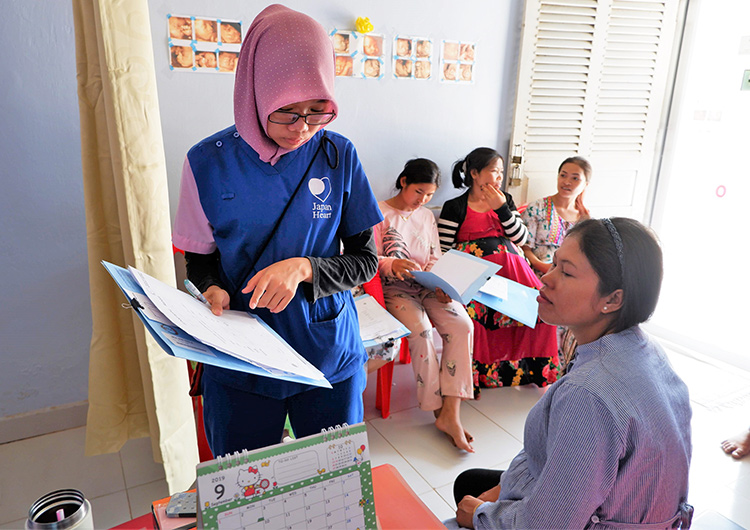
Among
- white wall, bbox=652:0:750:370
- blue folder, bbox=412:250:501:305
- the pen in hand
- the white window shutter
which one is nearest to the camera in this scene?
the pen in hand

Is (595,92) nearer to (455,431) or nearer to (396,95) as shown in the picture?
(396,95)

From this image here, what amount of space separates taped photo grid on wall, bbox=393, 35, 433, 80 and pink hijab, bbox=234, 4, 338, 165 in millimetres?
1674

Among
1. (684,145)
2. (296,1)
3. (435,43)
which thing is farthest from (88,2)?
(684,145)

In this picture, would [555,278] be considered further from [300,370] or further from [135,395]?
[135,395]

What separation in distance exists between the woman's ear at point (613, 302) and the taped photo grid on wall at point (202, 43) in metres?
1.90

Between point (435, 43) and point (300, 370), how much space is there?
2.35 m

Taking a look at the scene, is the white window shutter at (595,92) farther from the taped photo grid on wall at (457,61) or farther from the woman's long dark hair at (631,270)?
the woman's long dark hair at (631,270)

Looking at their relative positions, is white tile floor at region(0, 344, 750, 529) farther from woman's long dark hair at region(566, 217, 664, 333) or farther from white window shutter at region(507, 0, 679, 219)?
white window shutter at region(507, 0, 679, 219)

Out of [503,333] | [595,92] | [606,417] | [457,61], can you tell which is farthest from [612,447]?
[595,92]

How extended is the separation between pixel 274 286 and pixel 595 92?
9.51ft

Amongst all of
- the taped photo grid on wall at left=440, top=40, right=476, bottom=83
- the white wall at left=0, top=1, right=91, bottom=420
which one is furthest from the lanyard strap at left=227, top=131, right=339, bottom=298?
the taped photo grid on wall at left=440, top=40, right=476, bottom=83

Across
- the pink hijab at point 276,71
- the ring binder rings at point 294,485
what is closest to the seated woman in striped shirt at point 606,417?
the ring binder rings at point 294,485

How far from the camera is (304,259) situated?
0.99 m

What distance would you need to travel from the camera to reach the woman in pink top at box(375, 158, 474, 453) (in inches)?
89.3
